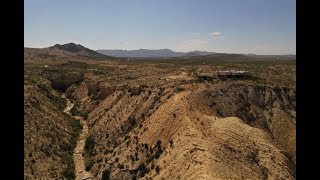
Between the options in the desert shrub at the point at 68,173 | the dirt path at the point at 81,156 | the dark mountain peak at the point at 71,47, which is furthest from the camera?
the dark mountain peak at the point at 71,47

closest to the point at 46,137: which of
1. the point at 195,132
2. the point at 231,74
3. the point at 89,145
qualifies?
the point at 89,145

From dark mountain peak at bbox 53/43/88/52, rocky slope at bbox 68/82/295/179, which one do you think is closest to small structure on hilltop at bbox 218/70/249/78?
rocky slope at bbox 68/82/295/179

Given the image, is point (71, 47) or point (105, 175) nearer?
point (105, 175)

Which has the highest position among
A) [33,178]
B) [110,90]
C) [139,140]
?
[110,90]

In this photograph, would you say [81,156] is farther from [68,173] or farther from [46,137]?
[68,173]

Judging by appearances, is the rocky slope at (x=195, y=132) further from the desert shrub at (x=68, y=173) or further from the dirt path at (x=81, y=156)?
the desert shrub at (x=68, y=173)

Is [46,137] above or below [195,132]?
below

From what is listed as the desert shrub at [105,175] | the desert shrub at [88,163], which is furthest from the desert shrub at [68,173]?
the desert shrub at [105,175]

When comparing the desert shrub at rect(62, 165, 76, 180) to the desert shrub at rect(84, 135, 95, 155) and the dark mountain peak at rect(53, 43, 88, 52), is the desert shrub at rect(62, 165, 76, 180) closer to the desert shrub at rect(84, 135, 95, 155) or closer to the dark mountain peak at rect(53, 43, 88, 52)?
the desert shrub at rect(84, 135, 95, 155)
